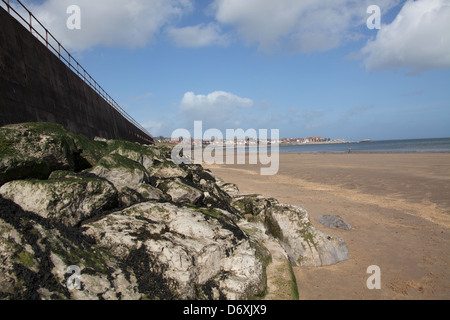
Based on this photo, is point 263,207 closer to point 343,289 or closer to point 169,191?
point 169,191

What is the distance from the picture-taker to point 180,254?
3535mm

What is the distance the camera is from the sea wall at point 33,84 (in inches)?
311

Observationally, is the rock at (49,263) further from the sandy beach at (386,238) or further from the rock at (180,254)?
the sandy beach at (386,238)

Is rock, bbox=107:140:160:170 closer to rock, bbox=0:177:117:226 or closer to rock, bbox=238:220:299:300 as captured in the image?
rock, bbox=0:177:117:226

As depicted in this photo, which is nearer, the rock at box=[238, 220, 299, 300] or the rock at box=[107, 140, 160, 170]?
the rock at box=[238, 220, 299, 300]

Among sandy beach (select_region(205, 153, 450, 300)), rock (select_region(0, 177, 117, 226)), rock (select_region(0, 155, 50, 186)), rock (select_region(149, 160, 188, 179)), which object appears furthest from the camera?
rock (select_region(149, 160, 188, 179))

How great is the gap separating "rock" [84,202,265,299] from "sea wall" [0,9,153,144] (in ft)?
19.4

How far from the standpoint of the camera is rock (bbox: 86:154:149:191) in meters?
5.44

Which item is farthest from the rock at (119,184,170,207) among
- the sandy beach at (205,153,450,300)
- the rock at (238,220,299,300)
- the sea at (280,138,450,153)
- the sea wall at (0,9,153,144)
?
the sea at (280,138,450,153)

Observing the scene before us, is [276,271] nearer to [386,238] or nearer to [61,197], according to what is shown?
[61,197]

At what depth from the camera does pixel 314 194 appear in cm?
1178
